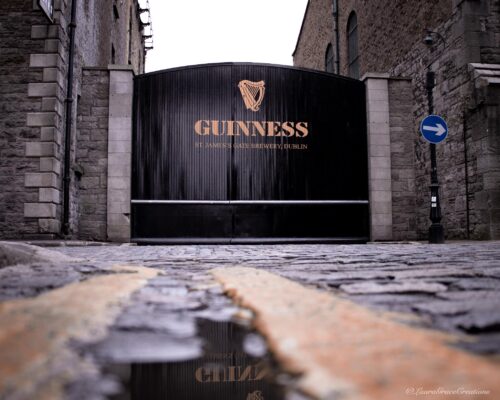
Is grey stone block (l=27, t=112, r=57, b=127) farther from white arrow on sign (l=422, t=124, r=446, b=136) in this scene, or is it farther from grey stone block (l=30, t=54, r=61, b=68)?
white arrow on sign (l=422, t=124, r=446, b=136)

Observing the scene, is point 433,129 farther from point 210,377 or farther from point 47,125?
point 210,377

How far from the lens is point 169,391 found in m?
1.07

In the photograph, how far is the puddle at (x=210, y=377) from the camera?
1.03 meters

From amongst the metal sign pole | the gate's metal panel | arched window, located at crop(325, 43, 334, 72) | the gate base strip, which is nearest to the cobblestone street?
the metal sign pole

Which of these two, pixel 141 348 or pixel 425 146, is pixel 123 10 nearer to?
pixel 425 146

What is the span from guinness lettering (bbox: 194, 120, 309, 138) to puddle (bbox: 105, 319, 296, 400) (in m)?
10.4

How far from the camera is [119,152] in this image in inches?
431

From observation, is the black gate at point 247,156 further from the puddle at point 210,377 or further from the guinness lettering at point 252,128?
the puddle at point 210,377

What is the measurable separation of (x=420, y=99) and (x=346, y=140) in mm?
2539

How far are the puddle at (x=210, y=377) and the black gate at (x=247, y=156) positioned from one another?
32.1 ft

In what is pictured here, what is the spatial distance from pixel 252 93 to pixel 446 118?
192 inches

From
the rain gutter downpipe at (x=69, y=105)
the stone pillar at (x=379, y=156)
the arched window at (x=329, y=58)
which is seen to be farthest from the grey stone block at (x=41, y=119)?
the arched window at (x=329, y=58)

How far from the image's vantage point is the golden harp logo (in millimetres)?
11602

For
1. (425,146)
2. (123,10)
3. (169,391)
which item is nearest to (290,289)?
(169,391)
